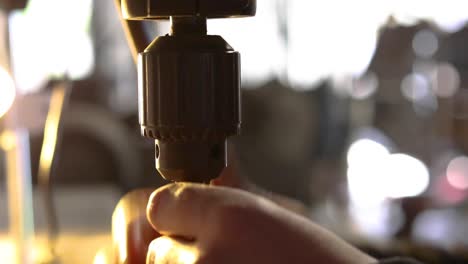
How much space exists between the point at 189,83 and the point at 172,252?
63 mm

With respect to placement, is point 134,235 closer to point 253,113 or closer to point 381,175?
point 253,113

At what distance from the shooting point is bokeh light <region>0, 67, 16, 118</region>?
0.61 meters

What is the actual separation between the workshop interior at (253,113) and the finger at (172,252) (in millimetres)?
25

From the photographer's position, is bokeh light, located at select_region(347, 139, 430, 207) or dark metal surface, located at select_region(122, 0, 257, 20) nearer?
dark metal surface, located at select_region(122, 0, 257, 20)

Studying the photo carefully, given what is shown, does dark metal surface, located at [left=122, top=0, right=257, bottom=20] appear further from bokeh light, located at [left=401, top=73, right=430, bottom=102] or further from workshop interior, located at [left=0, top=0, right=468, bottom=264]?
bokeh light, located at [left=401, top=73, right=430, bottom=102]

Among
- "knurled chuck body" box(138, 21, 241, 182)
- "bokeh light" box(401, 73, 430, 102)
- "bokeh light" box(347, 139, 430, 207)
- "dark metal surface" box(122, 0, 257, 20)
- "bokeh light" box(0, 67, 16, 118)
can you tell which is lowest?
"bokeh light" box(347, 139, 430, 207)

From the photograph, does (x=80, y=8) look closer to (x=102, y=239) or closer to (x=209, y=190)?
(x=102, y=239)

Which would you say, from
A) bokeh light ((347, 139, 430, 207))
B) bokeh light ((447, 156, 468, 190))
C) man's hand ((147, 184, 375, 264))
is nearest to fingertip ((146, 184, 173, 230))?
man's hand ((147, 184, 375, 264))

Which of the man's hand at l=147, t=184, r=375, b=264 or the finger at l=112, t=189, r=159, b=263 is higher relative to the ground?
the man's hand at l=147, t=184, r=375, b=264

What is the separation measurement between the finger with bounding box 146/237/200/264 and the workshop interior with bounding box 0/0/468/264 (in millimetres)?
25

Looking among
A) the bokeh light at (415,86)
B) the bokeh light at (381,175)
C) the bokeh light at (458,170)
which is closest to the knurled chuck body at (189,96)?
the bokeh light at (381,175)

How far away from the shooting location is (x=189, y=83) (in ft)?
0.90

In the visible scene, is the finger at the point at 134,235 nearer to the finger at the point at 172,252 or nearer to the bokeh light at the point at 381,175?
the finger at the point at 172,252

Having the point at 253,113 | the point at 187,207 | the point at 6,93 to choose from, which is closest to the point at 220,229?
the point at 187,207
